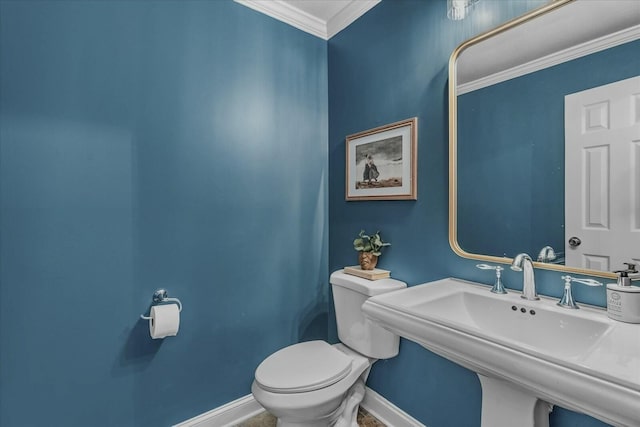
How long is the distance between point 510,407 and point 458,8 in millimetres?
1488

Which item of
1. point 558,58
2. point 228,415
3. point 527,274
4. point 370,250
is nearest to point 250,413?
point 228,415

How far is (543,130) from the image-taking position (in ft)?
3.62

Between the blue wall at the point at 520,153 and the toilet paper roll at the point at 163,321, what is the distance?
1347 mm

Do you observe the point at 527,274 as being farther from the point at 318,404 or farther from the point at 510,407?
the point at 318,404

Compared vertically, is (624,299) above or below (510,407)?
above

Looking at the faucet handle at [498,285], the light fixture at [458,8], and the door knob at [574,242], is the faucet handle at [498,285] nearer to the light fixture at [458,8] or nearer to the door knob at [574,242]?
the door knob at [574,242]

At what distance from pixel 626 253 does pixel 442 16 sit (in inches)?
47.5

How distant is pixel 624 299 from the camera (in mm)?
854

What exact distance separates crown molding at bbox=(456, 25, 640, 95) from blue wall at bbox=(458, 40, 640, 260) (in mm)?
17

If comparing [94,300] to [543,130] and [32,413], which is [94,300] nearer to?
[32,413]

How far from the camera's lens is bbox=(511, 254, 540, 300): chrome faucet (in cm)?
107

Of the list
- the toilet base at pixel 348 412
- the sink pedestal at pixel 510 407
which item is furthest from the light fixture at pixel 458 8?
the toilet base at pixel 348 412

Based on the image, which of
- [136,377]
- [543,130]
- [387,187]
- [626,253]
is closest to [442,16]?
[543,130]

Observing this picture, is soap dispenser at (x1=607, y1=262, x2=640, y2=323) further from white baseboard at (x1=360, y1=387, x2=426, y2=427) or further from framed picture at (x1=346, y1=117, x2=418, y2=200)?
white baseboard at (x1=360, y1=387, x2=426, y2=427)
